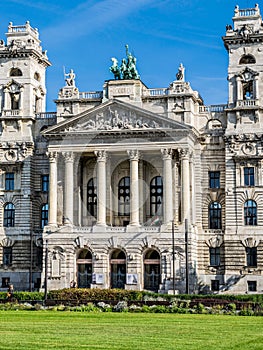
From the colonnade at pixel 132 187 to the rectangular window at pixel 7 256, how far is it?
7.85 m

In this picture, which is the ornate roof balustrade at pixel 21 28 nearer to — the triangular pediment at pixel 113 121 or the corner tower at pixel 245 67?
the triangular pediment at pixel 113 121

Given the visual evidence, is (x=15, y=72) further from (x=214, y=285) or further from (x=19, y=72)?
(x=214, y=285)

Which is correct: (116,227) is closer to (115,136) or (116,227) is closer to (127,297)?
(115,136)

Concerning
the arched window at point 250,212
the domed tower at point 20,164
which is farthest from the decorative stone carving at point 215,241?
the domed tower at point 20,164

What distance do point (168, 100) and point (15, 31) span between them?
20186mm

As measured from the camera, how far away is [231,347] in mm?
32625

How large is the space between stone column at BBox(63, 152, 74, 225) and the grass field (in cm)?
3174

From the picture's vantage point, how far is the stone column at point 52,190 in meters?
84.0

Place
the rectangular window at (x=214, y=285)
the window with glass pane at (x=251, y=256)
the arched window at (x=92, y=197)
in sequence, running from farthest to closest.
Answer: the arched window at (x=92, y=197), the rectangular window at (x=214, y=285), the window with glass pane at (x=251, y=256)

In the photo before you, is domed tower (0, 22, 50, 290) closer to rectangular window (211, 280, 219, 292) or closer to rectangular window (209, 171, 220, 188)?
rectangular window (209, 171, 220, 188)

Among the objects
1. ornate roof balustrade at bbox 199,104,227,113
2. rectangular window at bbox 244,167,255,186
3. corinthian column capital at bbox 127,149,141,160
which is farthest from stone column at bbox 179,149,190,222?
ornate roof balustrade at bbox 199,104,227,113

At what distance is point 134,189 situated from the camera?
270ft

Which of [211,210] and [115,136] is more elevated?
[115,136]

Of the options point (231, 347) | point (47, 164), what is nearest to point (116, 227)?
point (47, 164)
